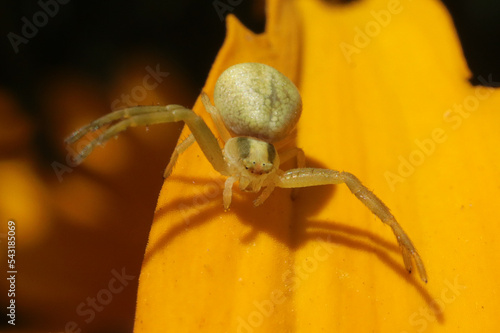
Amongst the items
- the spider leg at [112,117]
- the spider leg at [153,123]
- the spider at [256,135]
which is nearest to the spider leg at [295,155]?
the spider at [256,135]

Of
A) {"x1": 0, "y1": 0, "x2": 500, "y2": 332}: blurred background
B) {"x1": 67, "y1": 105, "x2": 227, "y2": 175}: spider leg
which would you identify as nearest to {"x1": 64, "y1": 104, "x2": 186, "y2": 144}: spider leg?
{"x1": 67, "y1": 105, "x2": 227, "y2": 175}: spider leg

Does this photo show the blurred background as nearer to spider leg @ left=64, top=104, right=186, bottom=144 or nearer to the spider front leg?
spider leg @ left=64, top=104, right=186, bottom=144

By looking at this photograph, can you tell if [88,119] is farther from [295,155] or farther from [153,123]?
[295,155]

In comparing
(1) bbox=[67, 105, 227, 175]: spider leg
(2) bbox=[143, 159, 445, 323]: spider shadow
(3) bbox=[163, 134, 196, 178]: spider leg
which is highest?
(1) bbox=[67, 105, 227, 175]: spider leg

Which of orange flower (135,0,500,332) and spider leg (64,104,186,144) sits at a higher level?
spider leg (64,104,186,144)

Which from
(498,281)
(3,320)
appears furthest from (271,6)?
(3,320)

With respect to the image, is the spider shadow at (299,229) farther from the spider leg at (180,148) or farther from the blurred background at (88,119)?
the blurred background at (88,119)

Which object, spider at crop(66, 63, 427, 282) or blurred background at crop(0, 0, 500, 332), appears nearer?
spider at crop(66, 63, 427, 282)
